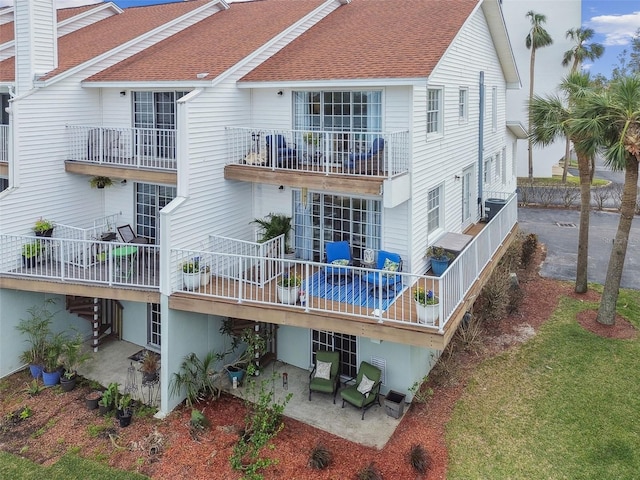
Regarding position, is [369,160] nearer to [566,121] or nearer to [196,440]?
[196,440]

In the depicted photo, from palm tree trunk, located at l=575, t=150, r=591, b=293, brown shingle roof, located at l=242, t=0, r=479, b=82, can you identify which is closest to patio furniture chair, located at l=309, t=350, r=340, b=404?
brown shingle roof, located at l=242, t=0, r=479, b=82

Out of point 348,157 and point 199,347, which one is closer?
point 348,157

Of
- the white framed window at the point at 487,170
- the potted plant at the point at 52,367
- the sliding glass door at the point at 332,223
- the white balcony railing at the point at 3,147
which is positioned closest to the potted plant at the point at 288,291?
the sliding glass door at the point at 332,223

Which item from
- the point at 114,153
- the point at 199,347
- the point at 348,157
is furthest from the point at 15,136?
the point at 348,157

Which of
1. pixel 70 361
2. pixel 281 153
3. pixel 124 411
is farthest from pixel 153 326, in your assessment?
pixel 281 153

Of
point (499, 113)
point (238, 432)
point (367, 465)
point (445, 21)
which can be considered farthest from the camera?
point (499, 113)

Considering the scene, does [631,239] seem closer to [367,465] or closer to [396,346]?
[396,346]

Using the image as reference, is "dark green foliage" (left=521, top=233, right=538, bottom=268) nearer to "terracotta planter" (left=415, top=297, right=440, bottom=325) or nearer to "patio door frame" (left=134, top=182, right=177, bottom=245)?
"terracotta planter" (left=415, top=297, right=440, bottom=325)

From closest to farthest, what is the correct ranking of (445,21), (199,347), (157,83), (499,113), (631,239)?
(199,347), (157,83), (445,21), (499,113), (631,239)
